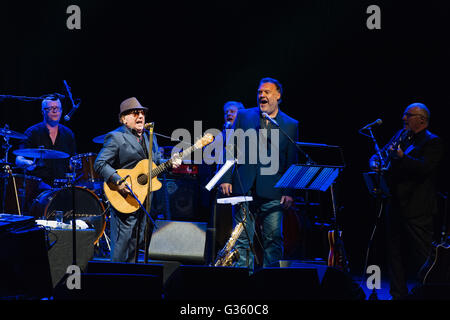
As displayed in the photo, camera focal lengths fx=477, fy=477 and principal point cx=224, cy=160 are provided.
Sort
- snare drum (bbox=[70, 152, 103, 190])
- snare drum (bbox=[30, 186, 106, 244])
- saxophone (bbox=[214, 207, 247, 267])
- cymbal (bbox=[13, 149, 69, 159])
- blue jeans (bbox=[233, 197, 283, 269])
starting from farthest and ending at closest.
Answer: snare drum (bbox=[70, 152, 103, 190]), snare drum (bbox=[30, 186, 106, 244]), cymbal (bbox=[13, 149, 69, 159]), saxophone (bbox=[214, 207, 247, 267]), blue jeans (bbox=[233, 197, 283, 269])

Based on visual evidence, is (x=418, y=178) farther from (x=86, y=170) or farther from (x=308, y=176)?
(x=86, y=170)

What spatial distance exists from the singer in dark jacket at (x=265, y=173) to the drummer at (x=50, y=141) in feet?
12.6

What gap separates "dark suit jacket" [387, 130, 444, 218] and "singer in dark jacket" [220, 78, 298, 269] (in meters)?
1.26

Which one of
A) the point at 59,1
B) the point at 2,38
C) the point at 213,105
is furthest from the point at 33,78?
the point at 213,105

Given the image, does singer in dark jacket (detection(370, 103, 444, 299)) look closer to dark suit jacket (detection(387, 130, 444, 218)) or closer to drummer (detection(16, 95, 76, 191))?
dark suit jacket (detection(387, 130, 444, 218))

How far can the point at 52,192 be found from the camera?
720cm

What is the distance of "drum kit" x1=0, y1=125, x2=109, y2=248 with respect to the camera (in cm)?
704

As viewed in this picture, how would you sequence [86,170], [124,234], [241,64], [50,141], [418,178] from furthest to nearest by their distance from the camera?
1. [241,64]
2. [50,141]
3. [86,170]
4. [418,178]
5. [124,234]

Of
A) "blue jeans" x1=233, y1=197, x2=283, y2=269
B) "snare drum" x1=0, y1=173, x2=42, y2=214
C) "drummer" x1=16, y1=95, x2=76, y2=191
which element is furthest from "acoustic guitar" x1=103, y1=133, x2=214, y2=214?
"drummer" x1=16, y1=95, x2=76, y2=191

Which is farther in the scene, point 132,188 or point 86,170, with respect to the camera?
point 86,170

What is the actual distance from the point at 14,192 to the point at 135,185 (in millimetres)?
2866

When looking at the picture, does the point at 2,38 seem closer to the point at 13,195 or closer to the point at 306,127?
the point at 13,195

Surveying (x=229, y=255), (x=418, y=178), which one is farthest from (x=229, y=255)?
(x=418, y=178)

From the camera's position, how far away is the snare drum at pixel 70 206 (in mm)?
7160
